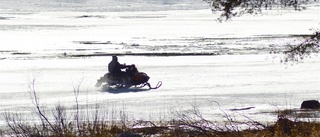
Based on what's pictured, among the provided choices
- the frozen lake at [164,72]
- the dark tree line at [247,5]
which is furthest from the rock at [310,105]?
the dark tree line at [247,5]

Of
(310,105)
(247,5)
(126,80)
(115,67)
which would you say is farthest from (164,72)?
(247,5)

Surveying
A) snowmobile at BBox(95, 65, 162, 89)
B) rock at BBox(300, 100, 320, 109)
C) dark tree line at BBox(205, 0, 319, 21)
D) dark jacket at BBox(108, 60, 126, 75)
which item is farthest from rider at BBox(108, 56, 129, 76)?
dark tree line at BBox(205, 0, 319, 21)

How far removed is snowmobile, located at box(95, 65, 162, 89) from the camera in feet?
70.7

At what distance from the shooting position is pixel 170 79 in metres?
23.8

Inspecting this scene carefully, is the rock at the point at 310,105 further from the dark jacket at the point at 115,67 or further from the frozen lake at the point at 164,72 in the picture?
the dark jacket at the point at 115,67

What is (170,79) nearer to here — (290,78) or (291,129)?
(290,78)

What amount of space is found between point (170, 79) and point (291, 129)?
53.5 feet

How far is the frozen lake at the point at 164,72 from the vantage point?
17.2 metres

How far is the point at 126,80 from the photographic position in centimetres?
2206

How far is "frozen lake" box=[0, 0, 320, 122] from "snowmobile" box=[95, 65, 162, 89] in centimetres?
43

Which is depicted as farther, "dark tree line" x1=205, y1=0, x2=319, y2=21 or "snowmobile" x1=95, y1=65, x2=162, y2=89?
"snowmobile" x1=95, y1=65, x2=162, y2=89

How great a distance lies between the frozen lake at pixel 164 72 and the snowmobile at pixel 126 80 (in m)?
0.43

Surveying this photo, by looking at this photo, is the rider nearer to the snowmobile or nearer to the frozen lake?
the snowmobile

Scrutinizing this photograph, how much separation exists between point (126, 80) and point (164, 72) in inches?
181
